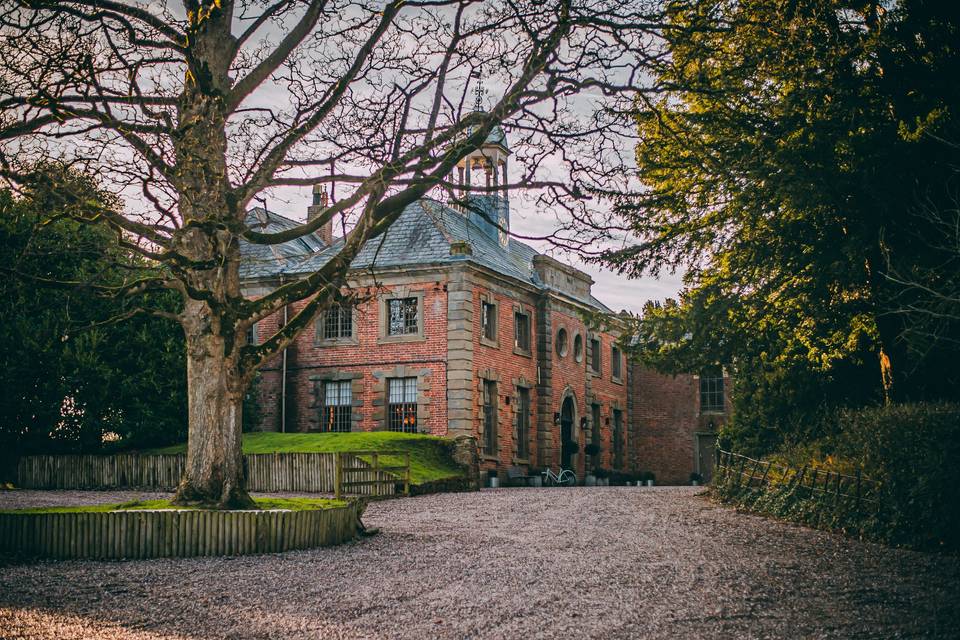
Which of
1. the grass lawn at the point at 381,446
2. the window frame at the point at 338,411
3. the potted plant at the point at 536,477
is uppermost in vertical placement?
the window frame at the point at 338,411

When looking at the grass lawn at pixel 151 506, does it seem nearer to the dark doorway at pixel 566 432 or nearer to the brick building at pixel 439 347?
the brick building at pixel 439 347

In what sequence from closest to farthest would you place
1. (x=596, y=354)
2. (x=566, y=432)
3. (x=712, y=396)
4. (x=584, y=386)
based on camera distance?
(x=566, y=432) < (x=584, y=386) < (x=596, y=354) < (x=712, y=396)

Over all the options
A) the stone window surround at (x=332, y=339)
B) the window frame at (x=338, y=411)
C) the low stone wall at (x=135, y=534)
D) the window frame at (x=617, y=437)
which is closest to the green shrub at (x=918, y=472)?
the low stone wall at (x=135, y=534)

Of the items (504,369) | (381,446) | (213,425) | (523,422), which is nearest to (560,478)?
(523,422)

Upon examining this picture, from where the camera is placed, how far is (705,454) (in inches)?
1734

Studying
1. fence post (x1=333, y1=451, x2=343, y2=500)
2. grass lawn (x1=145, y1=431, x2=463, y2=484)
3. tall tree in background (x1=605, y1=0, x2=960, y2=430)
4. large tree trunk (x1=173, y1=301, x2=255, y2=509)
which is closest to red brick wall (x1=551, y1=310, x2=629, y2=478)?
grass lawn (x1=145, y1=431, x2=463, y2=484)

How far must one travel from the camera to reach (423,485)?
2358 centimetres

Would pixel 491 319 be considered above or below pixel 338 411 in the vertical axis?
above

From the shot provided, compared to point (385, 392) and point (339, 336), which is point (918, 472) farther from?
point (339, 336)

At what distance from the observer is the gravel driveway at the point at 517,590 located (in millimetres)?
7836

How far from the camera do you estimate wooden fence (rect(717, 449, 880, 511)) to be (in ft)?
47.1

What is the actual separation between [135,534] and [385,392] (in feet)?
62.0

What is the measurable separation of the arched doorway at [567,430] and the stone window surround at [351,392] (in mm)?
8894

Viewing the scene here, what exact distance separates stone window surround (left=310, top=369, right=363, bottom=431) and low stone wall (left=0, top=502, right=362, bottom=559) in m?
18.7
